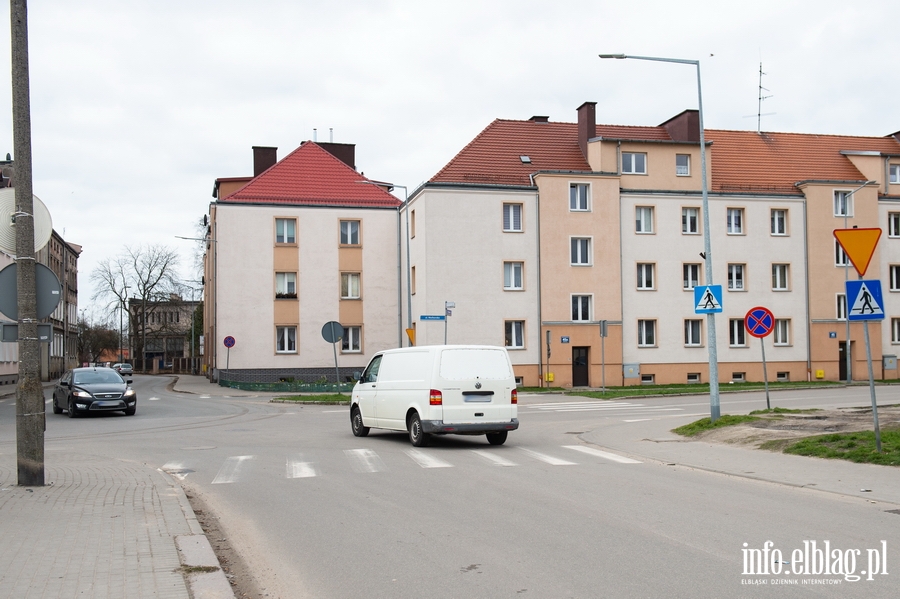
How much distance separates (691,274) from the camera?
44.1 meters

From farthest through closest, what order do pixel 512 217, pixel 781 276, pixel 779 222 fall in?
pixel 779 222
pixel 781 276
pixel 512 217

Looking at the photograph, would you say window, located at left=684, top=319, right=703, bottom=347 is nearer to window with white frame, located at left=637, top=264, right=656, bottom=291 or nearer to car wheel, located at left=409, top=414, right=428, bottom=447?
window with white frame, located at left=637, top=264, right=656, bottom=291

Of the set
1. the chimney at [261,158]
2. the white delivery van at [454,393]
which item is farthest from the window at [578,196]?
the white delivery van at [454,393]

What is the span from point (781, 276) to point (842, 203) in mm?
5159

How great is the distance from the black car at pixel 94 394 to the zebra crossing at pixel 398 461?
40.3ft

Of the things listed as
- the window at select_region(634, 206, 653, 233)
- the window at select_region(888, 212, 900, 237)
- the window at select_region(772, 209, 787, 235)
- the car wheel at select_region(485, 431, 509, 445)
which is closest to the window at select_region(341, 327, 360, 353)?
the window at select_region(634, 206, 653, 233)

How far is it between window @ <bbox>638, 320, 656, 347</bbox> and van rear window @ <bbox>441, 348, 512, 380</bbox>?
91.6 feet

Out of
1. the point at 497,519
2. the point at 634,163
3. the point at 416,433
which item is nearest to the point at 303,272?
the point at 634,163

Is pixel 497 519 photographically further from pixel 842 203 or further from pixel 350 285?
pixel 842 203

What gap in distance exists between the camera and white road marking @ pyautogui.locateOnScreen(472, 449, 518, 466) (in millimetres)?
13648

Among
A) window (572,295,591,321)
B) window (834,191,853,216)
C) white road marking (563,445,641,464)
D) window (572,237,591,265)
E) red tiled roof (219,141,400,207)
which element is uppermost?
red tiled roof (219,141,400,207)

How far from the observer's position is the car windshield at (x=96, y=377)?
26406mm

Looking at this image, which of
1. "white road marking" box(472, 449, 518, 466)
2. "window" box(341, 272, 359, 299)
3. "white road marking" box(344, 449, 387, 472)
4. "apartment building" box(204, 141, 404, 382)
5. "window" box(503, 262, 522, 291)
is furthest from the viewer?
"window" box(341, 272, 359, 299)

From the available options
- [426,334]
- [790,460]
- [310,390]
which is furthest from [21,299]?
[426,334]
